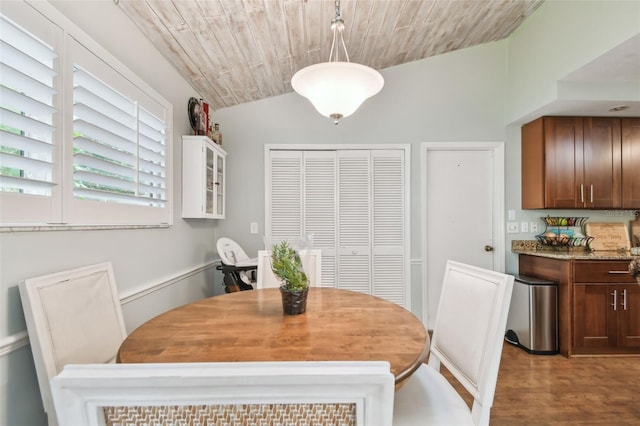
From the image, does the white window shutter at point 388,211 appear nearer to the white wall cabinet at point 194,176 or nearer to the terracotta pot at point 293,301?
the white wall cabinet at point 194,176

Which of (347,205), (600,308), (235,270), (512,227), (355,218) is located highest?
(347,205)

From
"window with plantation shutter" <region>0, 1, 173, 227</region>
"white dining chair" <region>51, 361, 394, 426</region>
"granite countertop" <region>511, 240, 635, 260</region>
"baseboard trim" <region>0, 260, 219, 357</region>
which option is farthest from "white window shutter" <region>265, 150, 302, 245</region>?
"white dining chair" <region>51, 361, 394, 426</region>

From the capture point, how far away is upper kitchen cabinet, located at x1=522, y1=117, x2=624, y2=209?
9.86 ft

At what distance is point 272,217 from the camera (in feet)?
10.9

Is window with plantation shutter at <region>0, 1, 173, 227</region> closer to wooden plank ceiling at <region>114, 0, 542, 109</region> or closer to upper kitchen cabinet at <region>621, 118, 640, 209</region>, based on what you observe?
wooden plank ceiling at <region>114, 0, 542, 109</region>

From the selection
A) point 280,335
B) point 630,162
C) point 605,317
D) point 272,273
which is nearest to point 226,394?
point 280,335

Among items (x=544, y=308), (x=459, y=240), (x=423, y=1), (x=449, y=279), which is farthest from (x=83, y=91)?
(x=544, y=308)

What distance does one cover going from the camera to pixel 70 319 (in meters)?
1.17

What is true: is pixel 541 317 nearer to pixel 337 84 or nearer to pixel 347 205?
pixel 347 205

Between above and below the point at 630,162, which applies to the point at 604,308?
below

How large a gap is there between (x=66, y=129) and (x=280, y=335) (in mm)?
1237

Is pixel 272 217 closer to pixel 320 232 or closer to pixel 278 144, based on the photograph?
pixel 320 232

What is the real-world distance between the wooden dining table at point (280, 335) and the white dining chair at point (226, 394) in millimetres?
458

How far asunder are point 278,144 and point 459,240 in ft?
7.23
